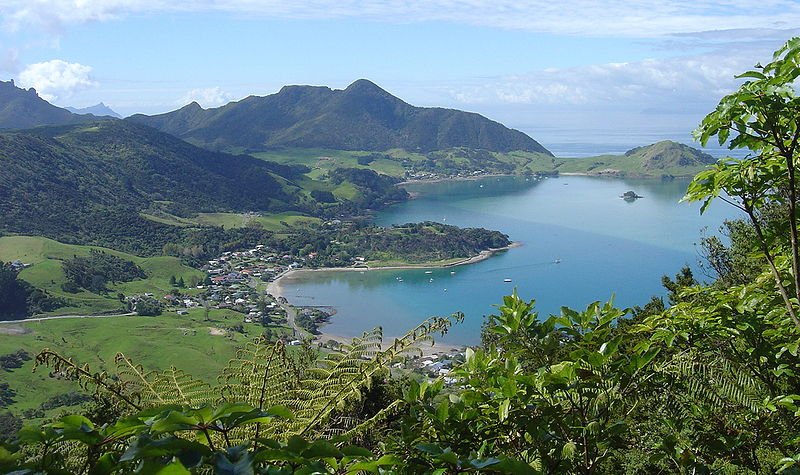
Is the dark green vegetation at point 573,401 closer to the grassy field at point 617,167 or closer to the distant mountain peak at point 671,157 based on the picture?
the grassy field at point 617,167

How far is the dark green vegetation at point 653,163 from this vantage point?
112 m

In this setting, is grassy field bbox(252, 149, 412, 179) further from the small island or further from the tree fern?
the tree fern

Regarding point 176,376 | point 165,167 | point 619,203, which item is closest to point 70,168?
point 165,167

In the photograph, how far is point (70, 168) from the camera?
282ft

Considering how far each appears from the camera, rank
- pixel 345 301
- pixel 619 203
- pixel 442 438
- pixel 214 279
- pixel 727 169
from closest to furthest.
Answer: pixel 442 438, pixel 727 169, pixel 345 301, pixel 214 279, pixel 619 203

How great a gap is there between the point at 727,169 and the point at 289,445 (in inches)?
71.6

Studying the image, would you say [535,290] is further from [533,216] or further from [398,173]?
[398,173]

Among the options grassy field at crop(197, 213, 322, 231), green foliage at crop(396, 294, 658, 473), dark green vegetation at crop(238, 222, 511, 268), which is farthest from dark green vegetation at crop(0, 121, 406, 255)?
green foliage at crop(396, 294, 658, 473)

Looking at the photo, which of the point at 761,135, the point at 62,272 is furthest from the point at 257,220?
the point at 761,135

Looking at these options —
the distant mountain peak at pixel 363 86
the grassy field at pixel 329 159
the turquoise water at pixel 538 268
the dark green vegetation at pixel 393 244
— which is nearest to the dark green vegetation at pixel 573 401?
the turquoise water at pixel 538 268

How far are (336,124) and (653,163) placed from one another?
280 feet

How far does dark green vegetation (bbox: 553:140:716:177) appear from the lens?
112m

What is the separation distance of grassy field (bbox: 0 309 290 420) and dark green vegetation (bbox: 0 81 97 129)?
130m

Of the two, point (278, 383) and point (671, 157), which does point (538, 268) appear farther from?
point (671, 157)
